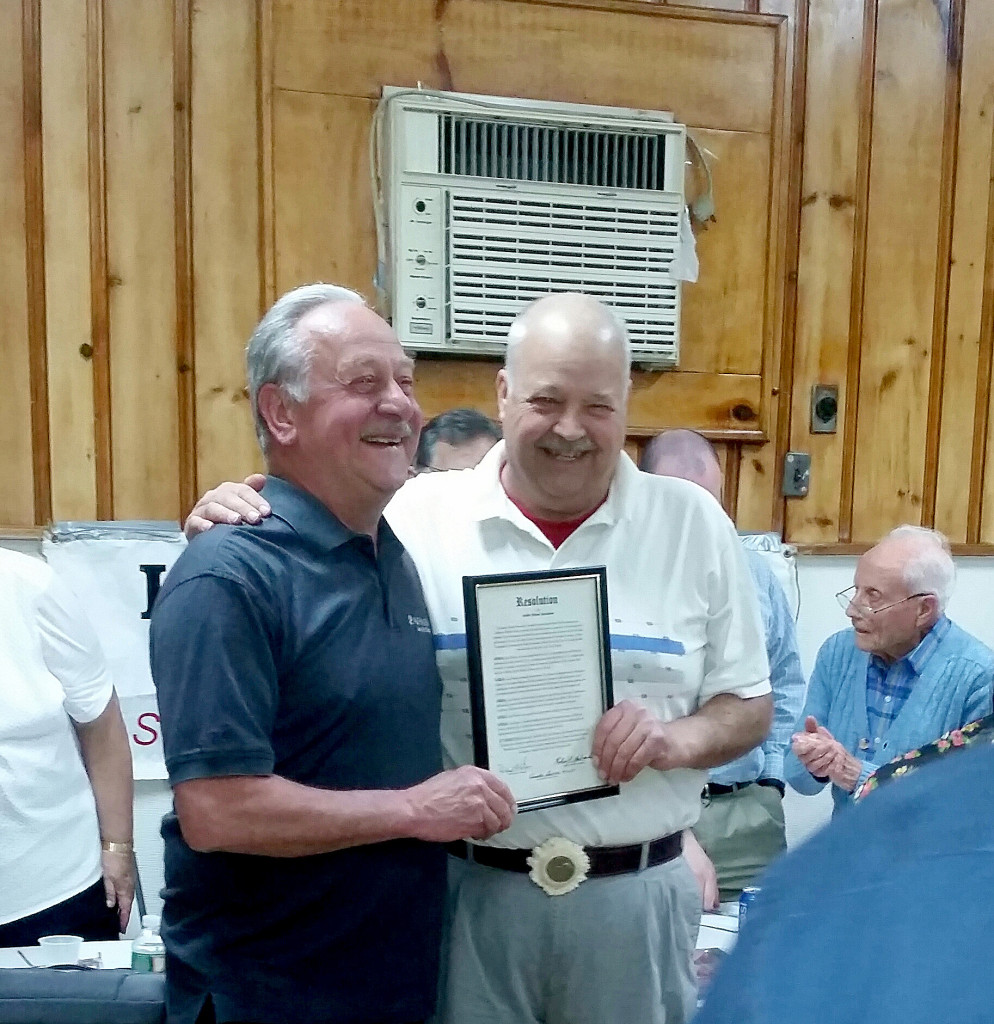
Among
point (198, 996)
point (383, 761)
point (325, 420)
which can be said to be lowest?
point (198, 996)

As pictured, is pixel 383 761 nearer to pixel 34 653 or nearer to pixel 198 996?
pixel 198 996

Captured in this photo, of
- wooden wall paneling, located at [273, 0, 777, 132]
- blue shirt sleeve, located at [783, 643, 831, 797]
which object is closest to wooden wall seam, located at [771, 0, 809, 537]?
wooden wall paneling, located at [273, 0, 777, 132]

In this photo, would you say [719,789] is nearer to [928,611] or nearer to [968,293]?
[928,611]

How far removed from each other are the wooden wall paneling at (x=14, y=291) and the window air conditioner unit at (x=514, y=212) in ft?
3.16

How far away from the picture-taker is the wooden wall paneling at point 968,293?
3342 mm

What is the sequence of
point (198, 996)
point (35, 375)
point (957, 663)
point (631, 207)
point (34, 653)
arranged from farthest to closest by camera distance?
point (631, 207) → point (35, 375) → point (957, 663) → point (34, 653) → point (198, 996)

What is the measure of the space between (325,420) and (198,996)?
2.18 feet

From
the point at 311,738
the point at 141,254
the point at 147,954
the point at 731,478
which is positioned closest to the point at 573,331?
the point at 311,738

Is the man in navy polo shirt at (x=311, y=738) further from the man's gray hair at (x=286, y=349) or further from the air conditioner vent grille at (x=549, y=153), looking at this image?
the air conditioner vent grille at (x=549, y=153)

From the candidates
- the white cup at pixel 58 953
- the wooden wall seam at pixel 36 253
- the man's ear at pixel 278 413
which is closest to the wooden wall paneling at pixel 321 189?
the wooden wall seam at pixel 36 253

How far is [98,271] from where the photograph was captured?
281 centimetres

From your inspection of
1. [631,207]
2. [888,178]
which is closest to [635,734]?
[631,207]

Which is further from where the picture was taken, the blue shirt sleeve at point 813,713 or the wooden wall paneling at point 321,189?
the wooden wall paneling at point 321,189

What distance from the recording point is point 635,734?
1.30m
